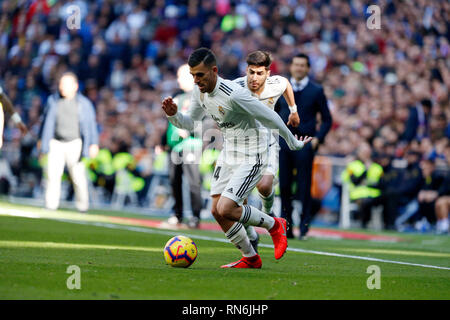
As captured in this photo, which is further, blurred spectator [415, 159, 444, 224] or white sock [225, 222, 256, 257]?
blurred spectator [415, 159, 444, 224]

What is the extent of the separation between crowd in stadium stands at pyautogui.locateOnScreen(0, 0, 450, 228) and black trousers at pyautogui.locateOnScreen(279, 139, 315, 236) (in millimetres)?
4620

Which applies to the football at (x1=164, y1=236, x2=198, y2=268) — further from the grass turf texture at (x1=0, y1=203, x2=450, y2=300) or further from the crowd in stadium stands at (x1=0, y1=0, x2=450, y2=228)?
the crowd in stadium stands at (x1=0, y1=0, x2=450, y2=228)

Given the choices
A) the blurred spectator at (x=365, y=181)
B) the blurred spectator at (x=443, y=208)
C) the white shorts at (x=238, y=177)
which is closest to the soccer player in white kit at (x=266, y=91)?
the white shorts at (x=238, y=177)

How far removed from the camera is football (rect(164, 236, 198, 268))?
7.21 meters

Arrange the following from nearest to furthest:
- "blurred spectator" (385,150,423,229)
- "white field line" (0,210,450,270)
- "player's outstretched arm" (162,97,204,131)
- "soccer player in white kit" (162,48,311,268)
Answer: "soccer player in white kit" (162,48,311,268) → "player's outstretched arm" (162,97,204,131) → "white field line" (0,210,450,270) → "blurred spectator" (385,150,423,229)

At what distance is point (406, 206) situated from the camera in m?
16.3

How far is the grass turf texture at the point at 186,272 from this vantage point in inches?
222

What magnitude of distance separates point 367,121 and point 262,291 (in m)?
12.2

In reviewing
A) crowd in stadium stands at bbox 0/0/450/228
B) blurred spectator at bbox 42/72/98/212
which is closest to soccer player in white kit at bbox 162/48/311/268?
blurred spectator at bbox 42/72/98/212

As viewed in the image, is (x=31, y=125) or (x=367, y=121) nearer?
(x=367, y=121)

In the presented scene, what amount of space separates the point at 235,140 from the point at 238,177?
39 centimetres

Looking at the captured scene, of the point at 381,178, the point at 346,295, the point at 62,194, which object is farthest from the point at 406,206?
the point at 346,295

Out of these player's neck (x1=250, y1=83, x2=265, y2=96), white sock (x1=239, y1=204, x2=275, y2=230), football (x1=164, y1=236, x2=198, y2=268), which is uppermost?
player's neck (x1=250, y1=83, x2=265, y2=96)
